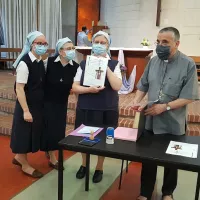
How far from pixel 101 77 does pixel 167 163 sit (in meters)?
0.95

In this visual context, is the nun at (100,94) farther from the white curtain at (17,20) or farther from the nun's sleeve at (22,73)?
the white curtain at (17,20)

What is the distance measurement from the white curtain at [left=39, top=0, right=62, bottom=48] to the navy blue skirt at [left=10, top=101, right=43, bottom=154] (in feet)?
17.4

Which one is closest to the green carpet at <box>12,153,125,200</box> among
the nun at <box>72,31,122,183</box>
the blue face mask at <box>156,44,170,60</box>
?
the nun at <box>72,31,122,183</box>

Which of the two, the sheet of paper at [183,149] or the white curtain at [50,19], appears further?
the white curtain at [50,19]

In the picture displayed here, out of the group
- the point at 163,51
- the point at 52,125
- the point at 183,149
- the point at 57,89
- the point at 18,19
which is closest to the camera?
the point at 183,149

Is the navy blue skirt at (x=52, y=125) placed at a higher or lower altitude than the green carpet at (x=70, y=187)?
higher

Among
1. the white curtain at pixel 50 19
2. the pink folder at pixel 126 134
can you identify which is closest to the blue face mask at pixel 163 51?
the pink folder at pixel 126 134

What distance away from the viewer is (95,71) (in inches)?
88.1

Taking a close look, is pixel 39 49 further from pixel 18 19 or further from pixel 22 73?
pixel 18 19

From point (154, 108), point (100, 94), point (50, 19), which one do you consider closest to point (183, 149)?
point (154, 108)

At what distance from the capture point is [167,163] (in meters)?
1.54

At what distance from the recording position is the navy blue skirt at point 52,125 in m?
2.72

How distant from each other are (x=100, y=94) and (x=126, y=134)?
515mm

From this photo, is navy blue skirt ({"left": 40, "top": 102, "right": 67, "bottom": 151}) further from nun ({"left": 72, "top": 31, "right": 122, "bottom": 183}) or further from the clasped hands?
the clasped hands
